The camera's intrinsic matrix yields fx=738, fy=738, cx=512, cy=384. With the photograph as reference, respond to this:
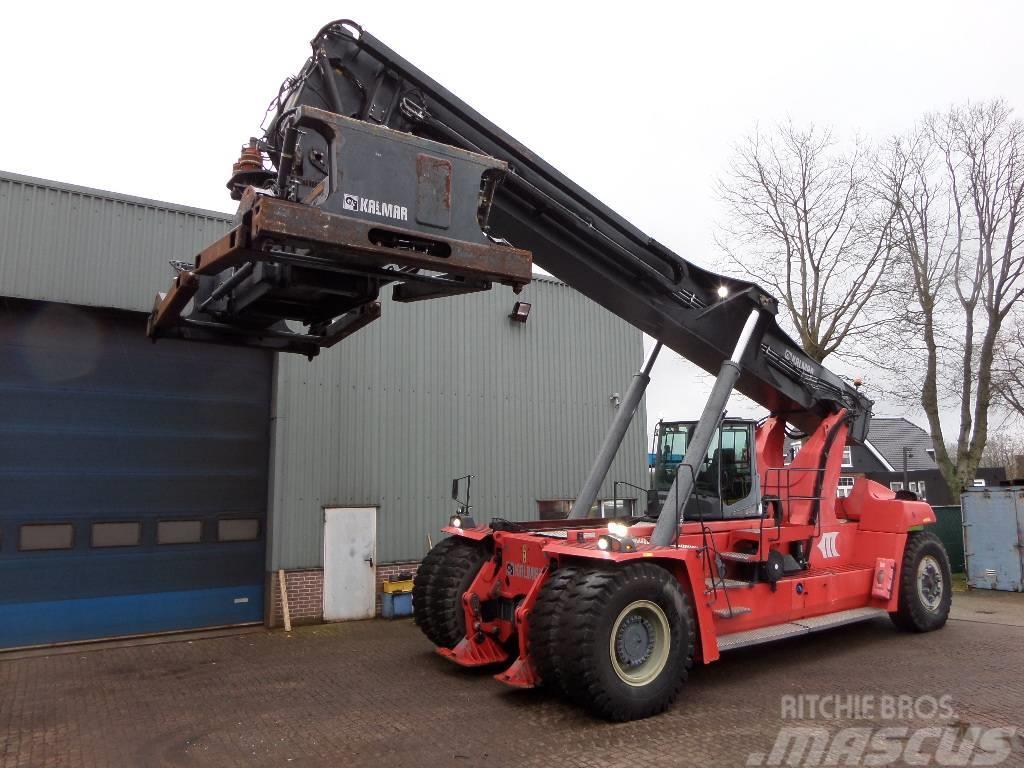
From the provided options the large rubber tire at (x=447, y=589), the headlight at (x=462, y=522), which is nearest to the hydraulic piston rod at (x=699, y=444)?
the large rubber tire at (x=447, y=589)

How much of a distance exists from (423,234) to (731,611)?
4.98 m

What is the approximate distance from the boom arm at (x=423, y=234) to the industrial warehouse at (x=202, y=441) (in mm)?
4376

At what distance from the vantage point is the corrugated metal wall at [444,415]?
11.3 meters

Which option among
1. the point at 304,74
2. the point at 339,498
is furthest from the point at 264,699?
the point at 304,74

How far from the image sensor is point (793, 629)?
8.02 meters

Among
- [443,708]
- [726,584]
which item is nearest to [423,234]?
[443,708]

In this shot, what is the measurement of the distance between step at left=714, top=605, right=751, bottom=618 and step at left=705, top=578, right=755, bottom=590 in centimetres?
20

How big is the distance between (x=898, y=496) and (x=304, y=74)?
9.36m

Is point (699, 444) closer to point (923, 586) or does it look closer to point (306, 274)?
point (306, 274)

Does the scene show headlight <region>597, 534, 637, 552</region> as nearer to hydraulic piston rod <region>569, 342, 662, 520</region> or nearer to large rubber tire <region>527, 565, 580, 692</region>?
large rubber tire <region>527, 565, 580, 692</region>

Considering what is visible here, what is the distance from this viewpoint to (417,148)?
527cm

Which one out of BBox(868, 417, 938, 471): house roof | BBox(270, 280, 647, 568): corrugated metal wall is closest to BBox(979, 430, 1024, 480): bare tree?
BBox(868, 417, 938, 471): house roof

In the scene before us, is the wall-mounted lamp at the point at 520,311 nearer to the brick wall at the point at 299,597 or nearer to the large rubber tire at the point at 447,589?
the brick wall at the point at 299,597

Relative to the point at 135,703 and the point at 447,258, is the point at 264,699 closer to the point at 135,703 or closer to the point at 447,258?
the point at 135,703
